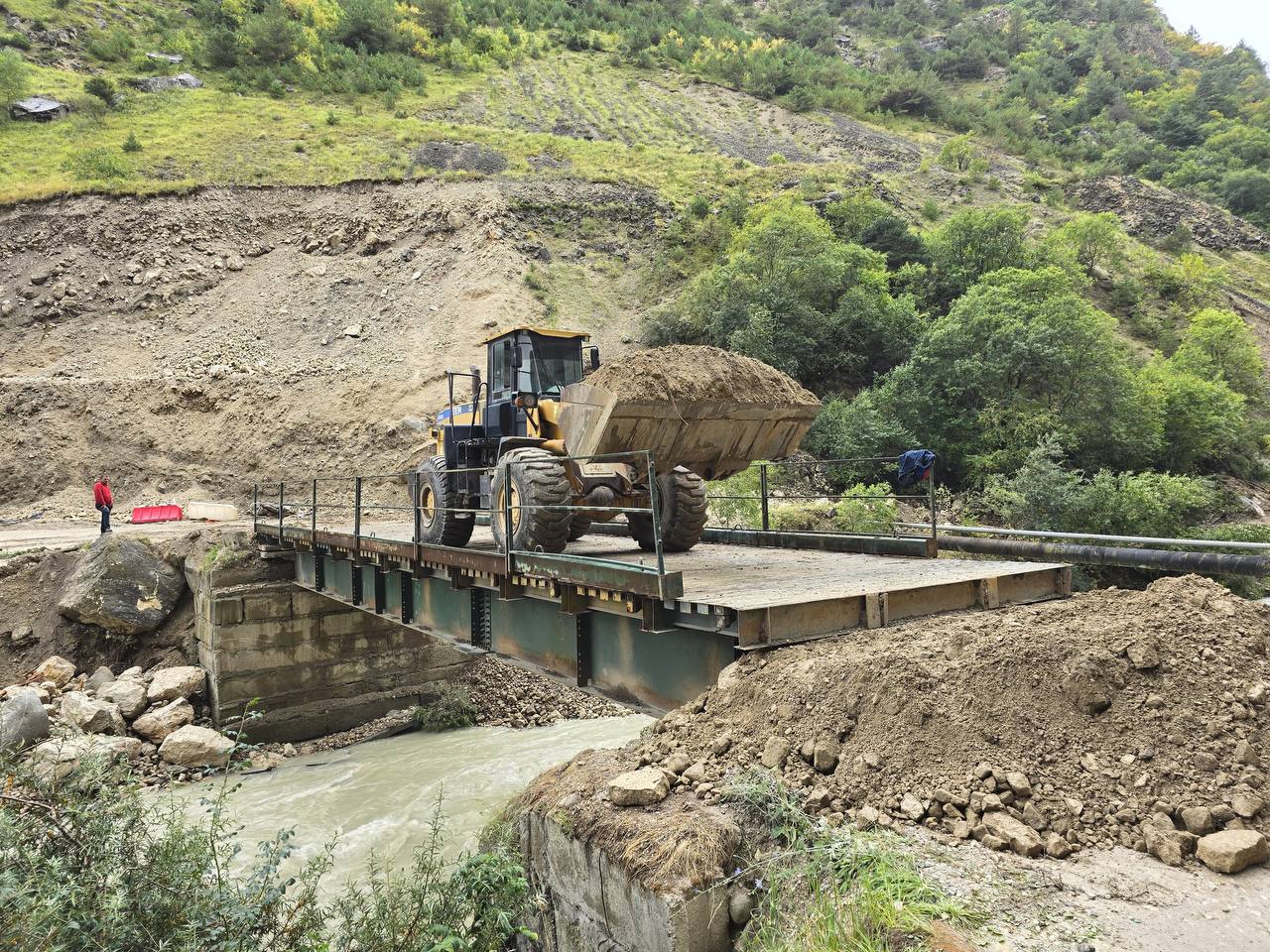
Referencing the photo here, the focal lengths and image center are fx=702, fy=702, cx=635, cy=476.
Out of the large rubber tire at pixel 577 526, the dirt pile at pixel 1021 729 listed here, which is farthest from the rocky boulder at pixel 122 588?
the dirt pile at pixel 1021 729

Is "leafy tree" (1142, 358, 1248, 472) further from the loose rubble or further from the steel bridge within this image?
the loose rubble

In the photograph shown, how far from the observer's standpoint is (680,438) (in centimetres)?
725

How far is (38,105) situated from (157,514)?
3357 cm

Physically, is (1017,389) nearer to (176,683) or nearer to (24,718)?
(176,683)

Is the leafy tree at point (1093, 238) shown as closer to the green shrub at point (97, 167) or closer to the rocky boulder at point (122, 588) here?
the rocky boulder at point (122, 588)

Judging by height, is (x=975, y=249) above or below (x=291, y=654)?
above

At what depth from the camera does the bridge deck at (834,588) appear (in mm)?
4816

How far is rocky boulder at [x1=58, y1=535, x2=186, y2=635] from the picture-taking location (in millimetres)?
13367

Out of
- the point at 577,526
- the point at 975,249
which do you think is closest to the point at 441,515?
the point at 577,526

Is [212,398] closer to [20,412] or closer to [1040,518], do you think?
[20,412]

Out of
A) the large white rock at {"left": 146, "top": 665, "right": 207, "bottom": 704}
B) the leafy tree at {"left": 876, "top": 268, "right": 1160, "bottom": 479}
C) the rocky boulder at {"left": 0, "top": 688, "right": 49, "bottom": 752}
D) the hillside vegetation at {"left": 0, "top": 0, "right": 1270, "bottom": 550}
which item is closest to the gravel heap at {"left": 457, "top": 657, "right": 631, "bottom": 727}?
the large white rock at {"left": 146, "top": 665, "right": 207, "bottom": 704}

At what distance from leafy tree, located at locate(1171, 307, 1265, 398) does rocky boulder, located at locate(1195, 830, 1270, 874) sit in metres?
31.2

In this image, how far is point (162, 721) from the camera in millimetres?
12234

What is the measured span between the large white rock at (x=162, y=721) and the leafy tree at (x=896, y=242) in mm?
31723
